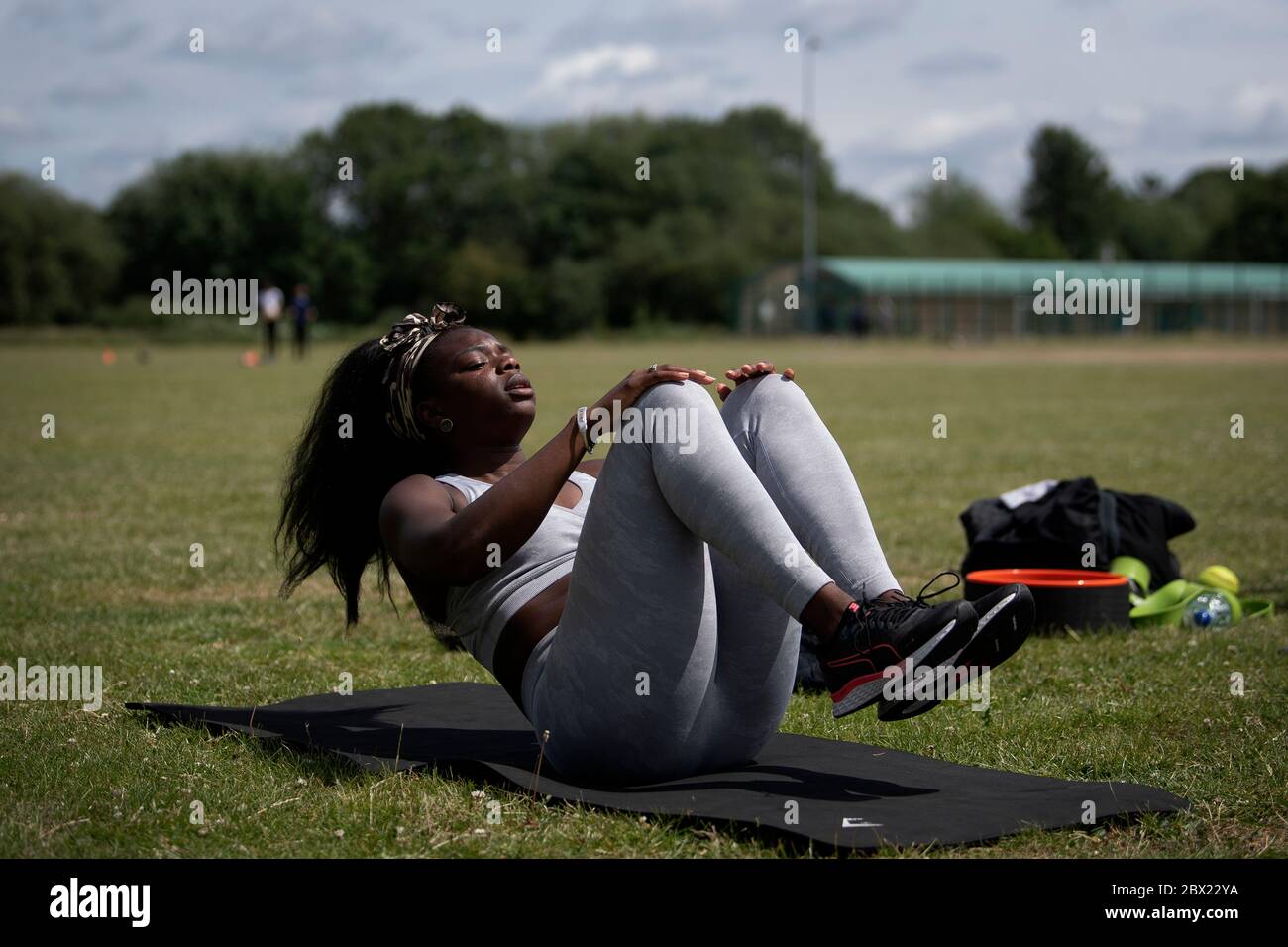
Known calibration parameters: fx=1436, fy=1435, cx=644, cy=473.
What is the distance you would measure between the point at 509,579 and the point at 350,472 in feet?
2.18

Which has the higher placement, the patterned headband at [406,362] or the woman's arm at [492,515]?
the patterned headband at [406,362]

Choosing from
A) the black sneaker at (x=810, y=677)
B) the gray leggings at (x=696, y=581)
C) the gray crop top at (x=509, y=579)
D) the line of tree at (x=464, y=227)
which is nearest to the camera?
the gray leggings at (x=696, y=581)

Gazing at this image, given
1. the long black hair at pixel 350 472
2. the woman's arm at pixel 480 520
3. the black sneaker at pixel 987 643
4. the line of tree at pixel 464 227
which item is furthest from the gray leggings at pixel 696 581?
the line of tree at pixel 464 227

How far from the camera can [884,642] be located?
3.50 meters

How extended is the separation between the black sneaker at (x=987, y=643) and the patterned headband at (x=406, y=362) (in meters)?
1.55

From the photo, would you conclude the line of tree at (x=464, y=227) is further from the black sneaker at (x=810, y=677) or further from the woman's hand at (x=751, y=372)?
the woman's hand at (x=751, y=372)

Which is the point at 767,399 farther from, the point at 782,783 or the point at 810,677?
the point at 810,677

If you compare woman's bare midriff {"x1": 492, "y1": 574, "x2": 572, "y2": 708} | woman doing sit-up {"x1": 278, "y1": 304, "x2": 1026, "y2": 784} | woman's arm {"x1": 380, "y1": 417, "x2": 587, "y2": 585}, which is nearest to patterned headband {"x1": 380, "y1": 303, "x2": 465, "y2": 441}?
woman doing sit-up {"x1": 278, "y1": 304, "x2": 1026, "y2": 784}

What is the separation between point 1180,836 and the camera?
3.70m

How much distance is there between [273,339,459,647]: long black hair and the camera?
4.22 m

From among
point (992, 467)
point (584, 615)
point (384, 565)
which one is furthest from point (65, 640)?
point (992, 467)

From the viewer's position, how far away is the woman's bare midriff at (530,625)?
156 inches

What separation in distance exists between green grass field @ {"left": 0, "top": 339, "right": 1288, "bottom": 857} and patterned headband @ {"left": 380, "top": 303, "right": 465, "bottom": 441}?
1.02 metres

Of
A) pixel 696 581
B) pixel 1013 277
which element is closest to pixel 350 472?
pixel 696 581
